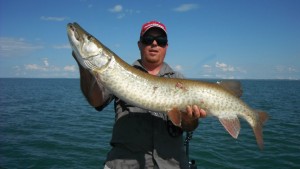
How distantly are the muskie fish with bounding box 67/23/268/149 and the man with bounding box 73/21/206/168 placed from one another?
193 mm

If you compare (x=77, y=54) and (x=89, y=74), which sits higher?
(x=77, y=54)

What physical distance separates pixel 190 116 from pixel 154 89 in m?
0.76

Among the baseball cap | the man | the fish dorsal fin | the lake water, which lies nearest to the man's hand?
the man

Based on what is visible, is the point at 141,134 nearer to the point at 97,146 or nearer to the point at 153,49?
the point at 153,49

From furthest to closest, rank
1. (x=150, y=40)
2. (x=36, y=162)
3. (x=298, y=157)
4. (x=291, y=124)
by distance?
(x=291, y=124)
(x=298, y=157)
(x=36, y=162)
(x=150, y=40)

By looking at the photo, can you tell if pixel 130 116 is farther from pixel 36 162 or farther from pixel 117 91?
pixel 36 162

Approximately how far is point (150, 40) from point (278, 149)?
1227cm

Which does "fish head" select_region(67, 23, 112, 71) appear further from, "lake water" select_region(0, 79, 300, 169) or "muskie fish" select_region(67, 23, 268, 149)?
"lake water" select_region(0, 79, 300, 169)

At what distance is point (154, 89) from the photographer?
4.72 metres

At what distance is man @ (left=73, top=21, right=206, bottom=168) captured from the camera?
4.59 metres

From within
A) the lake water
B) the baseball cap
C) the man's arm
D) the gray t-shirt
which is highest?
the baseball cap

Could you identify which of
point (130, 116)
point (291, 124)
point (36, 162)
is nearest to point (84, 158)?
point (36, 162)

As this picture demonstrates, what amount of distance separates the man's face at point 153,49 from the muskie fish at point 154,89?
503 millimetres

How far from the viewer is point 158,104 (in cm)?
471
